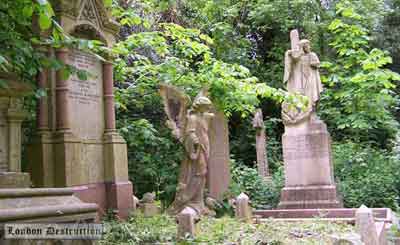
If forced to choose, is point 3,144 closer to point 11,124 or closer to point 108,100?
point 11,124

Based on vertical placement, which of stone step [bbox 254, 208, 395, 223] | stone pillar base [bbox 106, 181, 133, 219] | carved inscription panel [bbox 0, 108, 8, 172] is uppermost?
carved inscription panel [bbox 0, 108, 8, 172]

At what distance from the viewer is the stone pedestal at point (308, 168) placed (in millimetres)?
11328

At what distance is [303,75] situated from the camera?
39.8ft

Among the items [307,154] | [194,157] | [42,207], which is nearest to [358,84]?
[307,154]

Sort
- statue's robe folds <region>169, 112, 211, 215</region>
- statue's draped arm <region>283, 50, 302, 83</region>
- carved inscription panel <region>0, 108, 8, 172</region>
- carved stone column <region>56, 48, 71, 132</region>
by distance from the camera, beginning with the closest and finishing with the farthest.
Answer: carved inscription panel <region>0, 108, 8, 172</region>, carved stone column <region>56, 48, 71, 132</region>, statue's robe folds <region>169, 112, 211, 215</region>, statue's draped arm <region>283, 50, 302, 83</region>

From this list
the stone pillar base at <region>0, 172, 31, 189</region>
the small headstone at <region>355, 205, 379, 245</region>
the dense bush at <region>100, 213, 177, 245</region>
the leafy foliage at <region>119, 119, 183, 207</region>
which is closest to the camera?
the stone pillar base at <region>0, 172, 31, 189</region>

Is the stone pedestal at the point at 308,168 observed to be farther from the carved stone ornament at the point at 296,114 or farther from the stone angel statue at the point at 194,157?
the stone angel statue at the point at 194,157

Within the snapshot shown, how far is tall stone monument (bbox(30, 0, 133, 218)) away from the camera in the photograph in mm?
7535

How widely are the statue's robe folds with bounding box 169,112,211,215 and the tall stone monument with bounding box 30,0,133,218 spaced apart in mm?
1226

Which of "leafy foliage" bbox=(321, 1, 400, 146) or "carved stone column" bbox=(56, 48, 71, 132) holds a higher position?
"leafy foliage" bbox=(321, 1, 400, 146)

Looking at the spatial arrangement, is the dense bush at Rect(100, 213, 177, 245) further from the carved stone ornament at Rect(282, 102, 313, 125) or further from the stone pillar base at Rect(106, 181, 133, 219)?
the carved stone ornament at Rect(282, 102, 313, 125)

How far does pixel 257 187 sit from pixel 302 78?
128 inches

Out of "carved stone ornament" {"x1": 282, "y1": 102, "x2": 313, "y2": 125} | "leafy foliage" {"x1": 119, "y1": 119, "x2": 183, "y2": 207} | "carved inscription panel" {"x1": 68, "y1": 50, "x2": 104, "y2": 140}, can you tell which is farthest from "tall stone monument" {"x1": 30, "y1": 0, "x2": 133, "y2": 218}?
"carved stone ornament" {"x1": 282, "y1": 102, "x2": 313, "y2": 125}

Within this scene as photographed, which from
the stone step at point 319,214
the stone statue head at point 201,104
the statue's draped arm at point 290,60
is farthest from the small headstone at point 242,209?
the statue's draped arm at point 290,60
